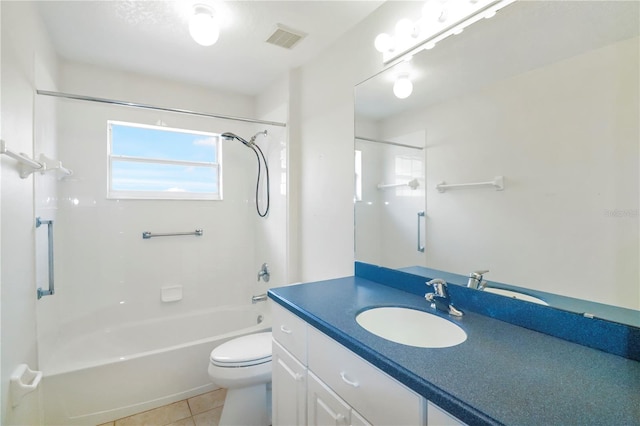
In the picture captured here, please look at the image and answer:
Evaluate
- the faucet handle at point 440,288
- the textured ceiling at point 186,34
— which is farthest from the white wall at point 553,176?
the textured ceiling at point 186,34

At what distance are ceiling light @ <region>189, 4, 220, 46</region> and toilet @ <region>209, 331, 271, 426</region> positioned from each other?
6.05 feet

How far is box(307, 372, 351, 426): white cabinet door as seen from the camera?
3.27 ft

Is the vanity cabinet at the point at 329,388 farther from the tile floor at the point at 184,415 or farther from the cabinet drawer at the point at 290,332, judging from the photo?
the tile floor at the point at 184,415

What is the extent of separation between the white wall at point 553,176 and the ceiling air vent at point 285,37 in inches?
44.7

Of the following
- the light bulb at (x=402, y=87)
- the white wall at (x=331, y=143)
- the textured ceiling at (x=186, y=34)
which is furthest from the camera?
the white wall at (x=331, y=143)

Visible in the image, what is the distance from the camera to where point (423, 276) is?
1432 mm

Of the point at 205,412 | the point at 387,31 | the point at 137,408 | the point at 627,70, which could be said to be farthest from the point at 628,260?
the point at 137,408

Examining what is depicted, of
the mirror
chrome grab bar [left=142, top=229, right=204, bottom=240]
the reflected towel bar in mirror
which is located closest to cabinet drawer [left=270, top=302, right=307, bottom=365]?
the mirror

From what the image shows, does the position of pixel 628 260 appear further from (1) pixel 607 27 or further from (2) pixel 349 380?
(2) pixel 349 380

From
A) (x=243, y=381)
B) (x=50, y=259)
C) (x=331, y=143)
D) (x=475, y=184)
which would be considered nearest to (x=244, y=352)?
(x=243, y=381)

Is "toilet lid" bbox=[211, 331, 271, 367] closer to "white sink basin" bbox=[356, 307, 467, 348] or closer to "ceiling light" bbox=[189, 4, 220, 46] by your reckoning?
"white sink basin" bbox=[356, 307, 467, 348]

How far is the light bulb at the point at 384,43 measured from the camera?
155 centimetres

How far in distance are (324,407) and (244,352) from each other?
34.8 inches

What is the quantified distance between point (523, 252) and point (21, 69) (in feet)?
8.17
